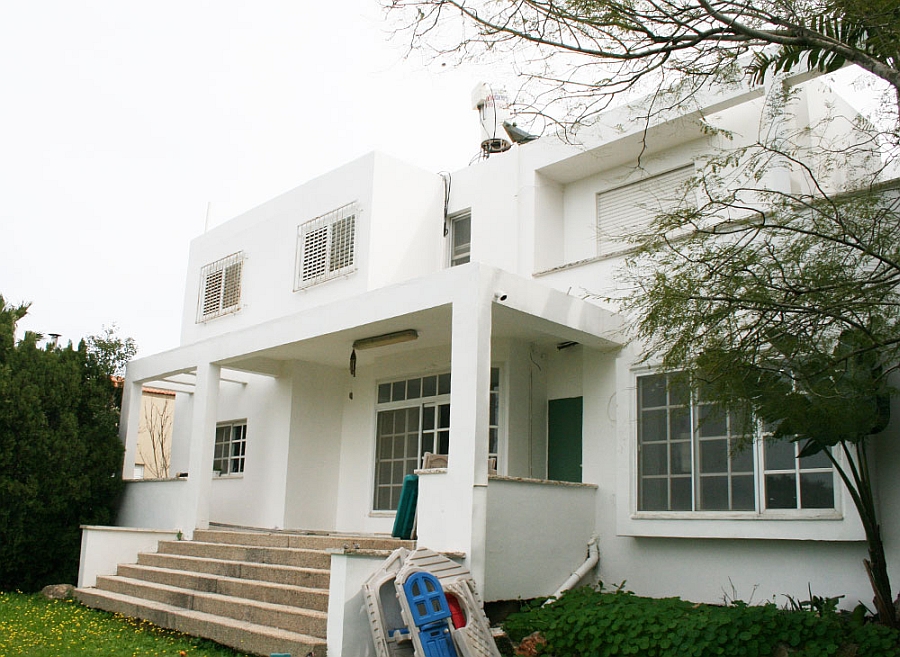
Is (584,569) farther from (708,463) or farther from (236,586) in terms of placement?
(236,586)

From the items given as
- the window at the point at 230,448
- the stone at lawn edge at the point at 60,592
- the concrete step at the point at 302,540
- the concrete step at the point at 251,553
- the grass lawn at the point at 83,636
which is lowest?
the grass lawn at the point at 83,636

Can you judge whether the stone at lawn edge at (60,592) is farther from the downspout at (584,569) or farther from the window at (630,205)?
the window at (630,205)

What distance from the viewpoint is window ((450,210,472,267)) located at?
12.6 meters

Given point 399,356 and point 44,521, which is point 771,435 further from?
point 44,521

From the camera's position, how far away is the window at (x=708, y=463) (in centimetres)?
784

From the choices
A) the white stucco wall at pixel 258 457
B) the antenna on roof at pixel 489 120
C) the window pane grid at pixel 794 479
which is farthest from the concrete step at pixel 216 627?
the antenna on roof at pixel 489 120

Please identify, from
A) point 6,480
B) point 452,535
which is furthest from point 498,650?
point 6,480

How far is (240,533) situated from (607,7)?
Answer: 24.8ft

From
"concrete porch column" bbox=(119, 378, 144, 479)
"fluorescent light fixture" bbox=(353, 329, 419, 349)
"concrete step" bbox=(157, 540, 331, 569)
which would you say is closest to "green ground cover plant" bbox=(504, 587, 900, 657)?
"concrete step" bbox=(157, 540, 331, 569)

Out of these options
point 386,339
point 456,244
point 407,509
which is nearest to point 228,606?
point 407,509

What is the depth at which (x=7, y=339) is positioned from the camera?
12070 millimetres

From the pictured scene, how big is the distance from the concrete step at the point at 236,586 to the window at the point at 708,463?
362 centimetres

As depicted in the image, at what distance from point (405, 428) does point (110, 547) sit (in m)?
4.18

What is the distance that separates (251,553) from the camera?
372 inches
